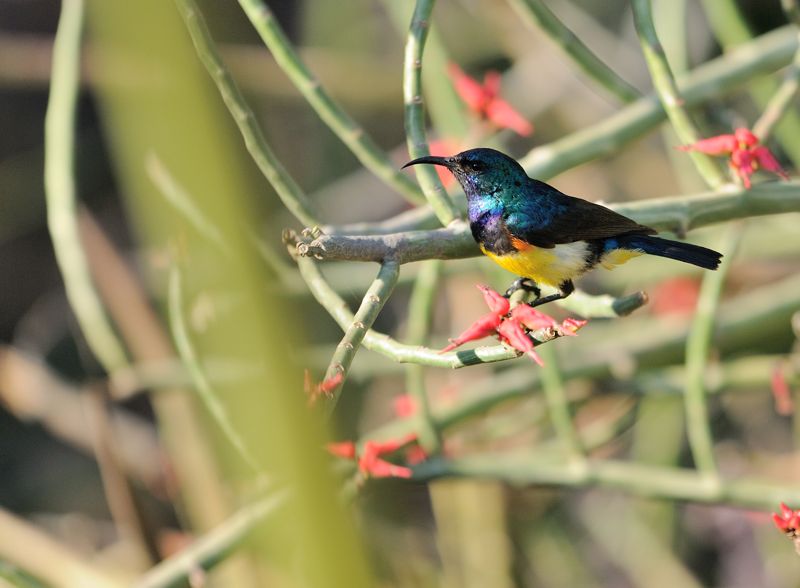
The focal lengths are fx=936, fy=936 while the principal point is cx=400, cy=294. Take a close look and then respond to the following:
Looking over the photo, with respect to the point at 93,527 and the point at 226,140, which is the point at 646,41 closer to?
the point at 226,140

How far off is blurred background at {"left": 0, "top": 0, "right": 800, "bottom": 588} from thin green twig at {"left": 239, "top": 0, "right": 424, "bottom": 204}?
5.0 inches

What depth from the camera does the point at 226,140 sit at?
1.29 ft

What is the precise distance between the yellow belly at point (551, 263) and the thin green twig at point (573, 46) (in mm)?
286

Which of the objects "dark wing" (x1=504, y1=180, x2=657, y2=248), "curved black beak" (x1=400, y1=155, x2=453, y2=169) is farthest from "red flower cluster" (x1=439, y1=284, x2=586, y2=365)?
"dark wing" (x1=504, y1=180, x2=657, y2=248)

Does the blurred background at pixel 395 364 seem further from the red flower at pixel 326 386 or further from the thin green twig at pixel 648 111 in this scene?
the red flower at pixel 326 386

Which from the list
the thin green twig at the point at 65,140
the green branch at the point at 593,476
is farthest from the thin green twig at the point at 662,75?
the thin green twig at the point at 65,140

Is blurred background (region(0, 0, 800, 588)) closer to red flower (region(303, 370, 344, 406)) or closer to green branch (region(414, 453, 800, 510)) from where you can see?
green branch (region(414, 453, 800, 510))

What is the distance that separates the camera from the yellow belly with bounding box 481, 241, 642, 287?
163 cm

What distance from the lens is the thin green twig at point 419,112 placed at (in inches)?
51.7

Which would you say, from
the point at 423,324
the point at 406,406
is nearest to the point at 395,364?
the point at 406,406

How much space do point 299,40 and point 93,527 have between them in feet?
7.66

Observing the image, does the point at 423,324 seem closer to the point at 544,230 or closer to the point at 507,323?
the point at 544,230

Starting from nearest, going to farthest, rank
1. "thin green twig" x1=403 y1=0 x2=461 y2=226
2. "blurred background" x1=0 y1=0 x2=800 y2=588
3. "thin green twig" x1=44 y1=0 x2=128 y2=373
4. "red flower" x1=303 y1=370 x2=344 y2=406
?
1. "red flower" x1=303 y1=370 x2=344 y2=406
2. "thin green twig" x1=403 y1=0 x2=461 y2=226
3. "thin green twig" x1=44 y1=0 x2=128 y2=373
4. "blurred background" x1=0 y1=0 x2=800 y2=588

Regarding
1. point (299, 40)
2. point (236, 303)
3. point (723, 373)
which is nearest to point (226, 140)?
point (236, 303)
